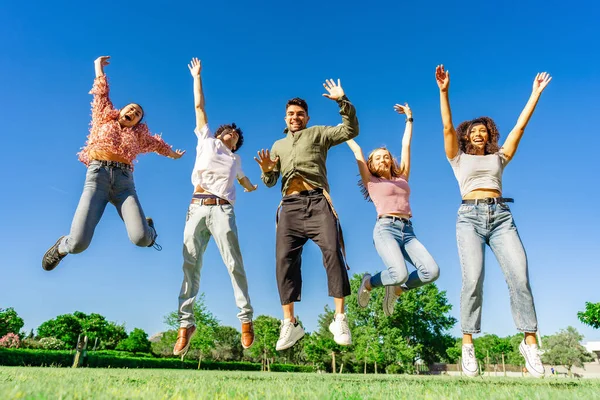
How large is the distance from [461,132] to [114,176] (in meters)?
5.18

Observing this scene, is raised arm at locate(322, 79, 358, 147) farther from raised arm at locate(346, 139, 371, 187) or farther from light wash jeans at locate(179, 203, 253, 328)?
light wash jeans at locate(179, 203, 253, 328)

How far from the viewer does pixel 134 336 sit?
7300 cm

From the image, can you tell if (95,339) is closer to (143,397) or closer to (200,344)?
(200,344)

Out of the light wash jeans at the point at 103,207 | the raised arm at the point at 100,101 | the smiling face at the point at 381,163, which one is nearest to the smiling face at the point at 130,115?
the raised arm at the point at 100,101

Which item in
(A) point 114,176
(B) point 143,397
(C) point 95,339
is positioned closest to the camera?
(B) point 143,397

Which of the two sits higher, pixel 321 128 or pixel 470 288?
pixel 321 128

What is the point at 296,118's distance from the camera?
20.3ft

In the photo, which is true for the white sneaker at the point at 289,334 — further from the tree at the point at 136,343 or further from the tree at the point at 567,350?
the tree at the point at 136,343

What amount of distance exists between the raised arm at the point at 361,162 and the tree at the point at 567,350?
173 ft

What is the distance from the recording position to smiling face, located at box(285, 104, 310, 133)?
20.3 feet

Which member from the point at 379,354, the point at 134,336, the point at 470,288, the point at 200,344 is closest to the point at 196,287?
the point at 470,288

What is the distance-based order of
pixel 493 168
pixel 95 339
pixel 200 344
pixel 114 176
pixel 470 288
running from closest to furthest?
pixel 470 288 → pixel 493 168 → pixel 114 176 → pixel 200 344 → pixel 95 339

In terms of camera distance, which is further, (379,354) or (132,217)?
(379,354)

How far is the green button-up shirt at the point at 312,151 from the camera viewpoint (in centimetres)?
564
